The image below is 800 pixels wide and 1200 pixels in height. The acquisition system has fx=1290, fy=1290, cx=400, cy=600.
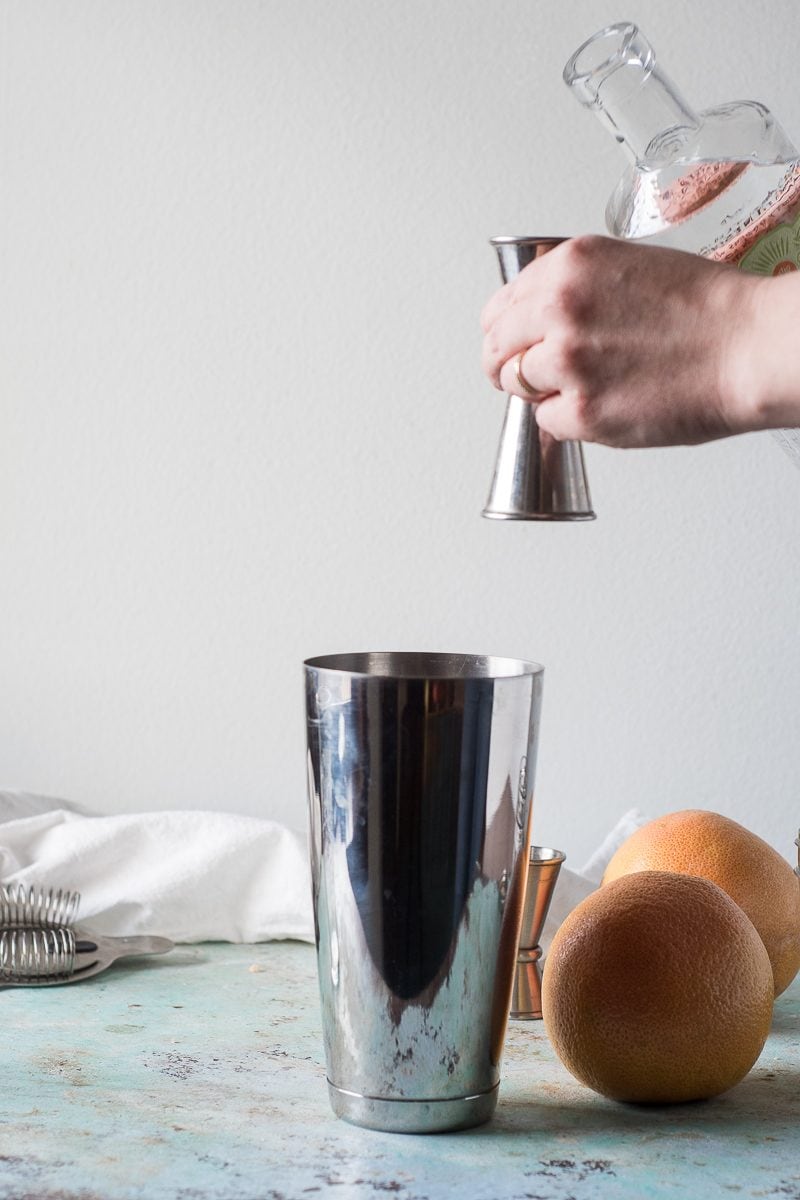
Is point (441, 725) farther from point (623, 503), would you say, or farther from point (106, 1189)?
point (623, 503)

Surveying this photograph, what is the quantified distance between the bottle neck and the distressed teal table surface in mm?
499

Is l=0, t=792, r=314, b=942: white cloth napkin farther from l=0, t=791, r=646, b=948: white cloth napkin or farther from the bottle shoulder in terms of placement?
the bottle shoulder

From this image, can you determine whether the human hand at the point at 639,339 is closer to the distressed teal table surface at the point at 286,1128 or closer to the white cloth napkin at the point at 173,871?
the distressed teal table surface at the point at 286,1128

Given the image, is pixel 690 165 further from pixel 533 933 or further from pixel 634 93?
pixel 533 933

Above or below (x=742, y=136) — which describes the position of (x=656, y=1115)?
below

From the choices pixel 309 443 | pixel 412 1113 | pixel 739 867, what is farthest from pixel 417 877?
pixel 309 443

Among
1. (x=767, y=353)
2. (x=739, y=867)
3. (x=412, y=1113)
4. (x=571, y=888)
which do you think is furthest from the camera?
(x=571, y=888)

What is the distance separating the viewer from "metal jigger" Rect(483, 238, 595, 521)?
656mm

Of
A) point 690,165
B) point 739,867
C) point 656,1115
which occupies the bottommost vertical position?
point 656,1115

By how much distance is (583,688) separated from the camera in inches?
53.8

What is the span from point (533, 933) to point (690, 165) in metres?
0.50

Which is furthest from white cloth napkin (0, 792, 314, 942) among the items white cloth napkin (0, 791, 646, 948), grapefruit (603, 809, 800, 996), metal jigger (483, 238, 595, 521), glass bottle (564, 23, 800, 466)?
glass bottle (564, 23, 800, 466)

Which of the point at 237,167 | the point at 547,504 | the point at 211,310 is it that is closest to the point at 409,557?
the point at 211,310

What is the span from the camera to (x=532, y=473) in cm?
66
